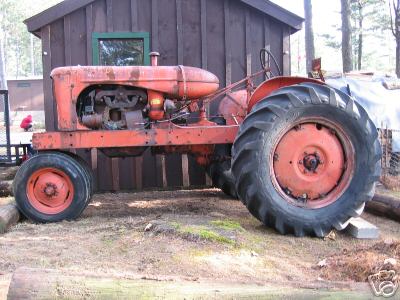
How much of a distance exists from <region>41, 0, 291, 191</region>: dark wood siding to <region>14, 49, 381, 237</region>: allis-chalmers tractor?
2.17 metres

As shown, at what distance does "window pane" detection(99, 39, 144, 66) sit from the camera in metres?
8.77

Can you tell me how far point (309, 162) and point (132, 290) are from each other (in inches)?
122

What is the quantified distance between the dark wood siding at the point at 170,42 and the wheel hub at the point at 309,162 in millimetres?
3671

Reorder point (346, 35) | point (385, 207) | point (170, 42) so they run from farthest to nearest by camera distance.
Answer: point (346, 35)
point (170, 42)
point (385, 207)

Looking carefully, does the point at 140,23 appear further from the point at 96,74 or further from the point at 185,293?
the point at 185,293

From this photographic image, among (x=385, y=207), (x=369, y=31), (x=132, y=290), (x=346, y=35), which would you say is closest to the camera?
(x=132, y=290)

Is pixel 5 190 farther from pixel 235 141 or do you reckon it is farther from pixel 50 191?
pixel 235 141

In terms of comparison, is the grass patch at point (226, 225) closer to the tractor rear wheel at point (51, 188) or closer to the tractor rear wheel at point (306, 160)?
the tractor rear wheel at point (306, 160)

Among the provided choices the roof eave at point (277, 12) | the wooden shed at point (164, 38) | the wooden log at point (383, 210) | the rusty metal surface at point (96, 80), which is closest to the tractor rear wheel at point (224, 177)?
the wooden shed at point (164, 38)

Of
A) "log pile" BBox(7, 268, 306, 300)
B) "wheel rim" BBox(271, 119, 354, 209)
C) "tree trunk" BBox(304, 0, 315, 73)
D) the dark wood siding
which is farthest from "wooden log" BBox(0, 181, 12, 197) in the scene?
"tree trunk" BBox(304, 0, 315, 73)

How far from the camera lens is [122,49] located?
347 inches

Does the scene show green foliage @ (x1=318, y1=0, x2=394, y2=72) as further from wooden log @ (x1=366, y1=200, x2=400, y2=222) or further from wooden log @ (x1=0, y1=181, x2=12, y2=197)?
wooden log @ (x1=0, y1=181, x2=12, y2=197)

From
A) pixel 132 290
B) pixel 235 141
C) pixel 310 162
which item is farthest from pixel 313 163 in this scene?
pixel 132 290

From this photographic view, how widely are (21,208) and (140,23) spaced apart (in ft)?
13.9
